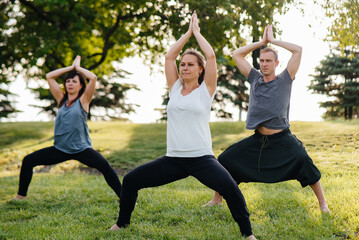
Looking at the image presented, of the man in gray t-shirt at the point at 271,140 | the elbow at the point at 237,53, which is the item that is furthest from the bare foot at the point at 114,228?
the elbow at the point at 237,53

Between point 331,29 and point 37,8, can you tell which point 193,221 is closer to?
point 331,29

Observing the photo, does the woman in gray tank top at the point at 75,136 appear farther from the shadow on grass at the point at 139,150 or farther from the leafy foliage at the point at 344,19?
the leafy foliage at the point at 344,19

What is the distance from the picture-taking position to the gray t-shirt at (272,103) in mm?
4703

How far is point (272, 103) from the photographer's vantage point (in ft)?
15.5

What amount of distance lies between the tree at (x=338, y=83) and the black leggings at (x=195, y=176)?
2948cm

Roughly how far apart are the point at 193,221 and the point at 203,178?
136 cm

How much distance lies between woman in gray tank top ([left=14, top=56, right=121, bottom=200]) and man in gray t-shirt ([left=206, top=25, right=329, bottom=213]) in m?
2.20

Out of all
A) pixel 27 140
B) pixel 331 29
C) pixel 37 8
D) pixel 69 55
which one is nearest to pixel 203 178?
pixel 331 29

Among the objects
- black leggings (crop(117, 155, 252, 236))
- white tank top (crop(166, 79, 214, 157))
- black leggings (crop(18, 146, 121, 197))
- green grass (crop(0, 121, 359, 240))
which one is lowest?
green grass (crop(0, 121, 359, 240))

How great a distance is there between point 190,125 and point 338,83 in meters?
31.8

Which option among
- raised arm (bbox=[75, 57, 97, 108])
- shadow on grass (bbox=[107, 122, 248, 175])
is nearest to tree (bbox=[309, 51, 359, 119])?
shadow on grass (bbox=[107, 122, 248, 175])

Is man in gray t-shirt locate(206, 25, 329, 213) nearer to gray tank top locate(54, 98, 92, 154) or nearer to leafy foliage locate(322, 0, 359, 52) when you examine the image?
gray tank top locate(54, 98, 92, 154)

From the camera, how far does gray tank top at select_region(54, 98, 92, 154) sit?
596 centimetres

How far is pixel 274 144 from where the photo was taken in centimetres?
479
